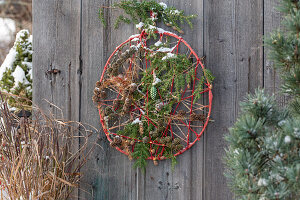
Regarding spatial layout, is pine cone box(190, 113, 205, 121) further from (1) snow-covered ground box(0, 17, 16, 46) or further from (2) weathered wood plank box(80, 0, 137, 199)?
(1) snow-covered ground box(0, 17, 16, 46)

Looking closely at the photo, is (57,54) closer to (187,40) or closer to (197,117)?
(187,40)

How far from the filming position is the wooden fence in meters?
1.64

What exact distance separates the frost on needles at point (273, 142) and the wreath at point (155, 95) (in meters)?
Answer: 0.51

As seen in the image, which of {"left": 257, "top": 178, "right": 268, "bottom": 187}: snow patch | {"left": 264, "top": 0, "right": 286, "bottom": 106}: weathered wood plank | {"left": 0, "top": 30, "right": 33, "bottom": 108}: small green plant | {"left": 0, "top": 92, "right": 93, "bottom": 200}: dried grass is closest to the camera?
{"left": 257, "top": 178, "right": 268, "bottom": 187}: snow patch

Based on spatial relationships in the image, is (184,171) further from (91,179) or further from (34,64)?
(34,64)

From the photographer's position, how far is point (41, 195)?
1.46 metres

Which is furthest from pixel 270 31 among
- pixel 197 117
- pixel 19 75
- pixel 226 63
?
pixel 19 75

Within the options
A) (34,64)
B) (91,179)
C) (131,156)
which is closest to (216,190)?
(131,156)

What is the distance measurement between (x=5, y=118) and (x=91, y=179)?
573mm

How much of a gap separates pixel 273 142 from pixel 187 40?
854 mm

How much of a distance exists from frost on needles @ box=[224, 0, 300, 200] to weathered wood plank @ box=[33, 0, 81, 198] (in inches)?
43.3

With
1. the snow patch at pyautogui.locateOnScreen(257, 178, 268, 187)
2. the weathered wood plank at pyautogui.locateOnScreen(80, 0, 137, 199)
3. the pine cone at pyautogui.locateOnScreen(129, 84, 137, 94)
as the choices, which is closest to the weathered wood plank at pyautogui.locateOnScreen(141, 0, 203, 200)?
the weathered wood plank at pyautogui.locateOnScreen(80, 0, 137, 199)

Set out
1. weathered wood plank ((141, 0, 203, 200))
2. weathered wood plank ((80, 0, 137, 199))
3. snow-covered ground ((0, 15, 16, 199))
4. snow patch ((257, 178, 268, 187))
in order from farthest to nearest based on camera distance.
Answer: snow-covered ground ((0, 15, 16, 199)) → weathered wood plank ((80, 0, 137, 199)) → weathered wood plank ((141, 0, 203, 200)) → snow patch ((257, 178, 268, 187))

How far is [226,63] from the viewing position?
5.47 feet
